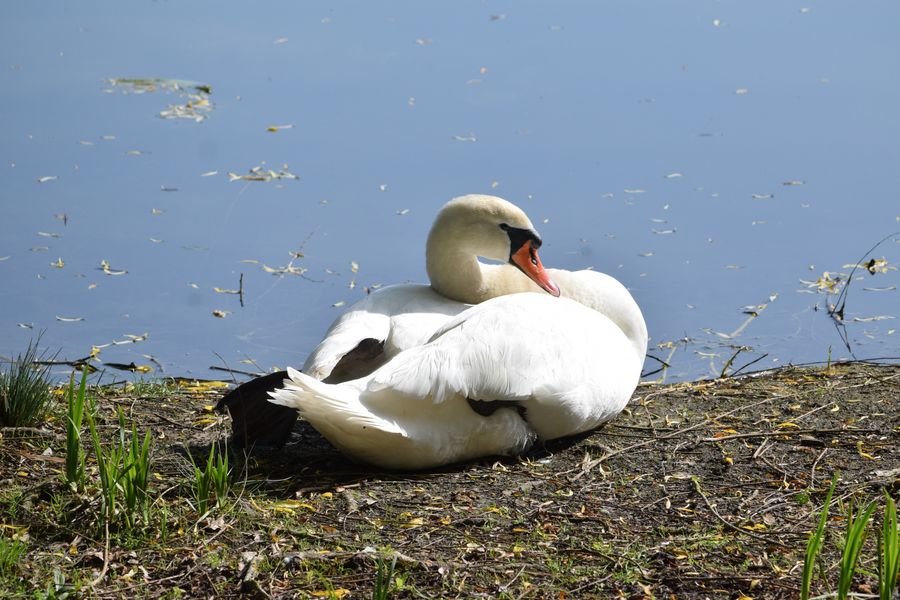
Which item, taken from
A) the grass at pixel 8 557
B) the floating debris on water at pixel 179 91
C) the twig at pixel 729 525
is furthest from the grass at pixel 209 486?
the floating debris on water at pixel 179 91

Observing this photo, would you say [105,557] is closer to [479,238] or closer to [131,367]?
[479,238]

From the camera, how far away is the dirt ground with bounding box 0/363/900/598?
4.11 meters

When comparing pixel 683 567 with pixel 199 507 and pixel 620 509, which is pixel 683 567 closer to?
pixel 620 509

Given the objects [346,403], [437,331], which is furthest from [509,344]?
[346,403]

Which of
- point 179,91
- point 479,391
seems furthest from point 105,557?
point 179,91

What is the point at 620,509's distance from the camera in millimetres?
4863

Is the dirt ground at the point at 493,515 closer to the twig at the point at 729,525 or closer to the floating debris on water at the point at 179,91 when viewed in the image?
the twig at the point at 729,525

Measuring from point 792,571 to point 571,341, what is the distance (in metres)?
1.66

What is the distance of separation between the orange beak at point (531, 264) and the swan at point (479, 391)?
28.5 inches

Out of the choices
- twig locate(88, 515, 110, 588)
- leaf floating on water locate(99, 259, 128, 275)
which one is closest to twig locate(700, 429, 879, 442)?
twig locate(88, 515, 110, 588)

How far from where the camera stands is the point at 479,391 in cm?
512

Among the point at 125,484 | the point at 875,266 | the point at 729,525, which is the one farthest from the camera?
the point at 875,266

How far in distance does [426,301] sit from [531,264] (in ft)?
2.20

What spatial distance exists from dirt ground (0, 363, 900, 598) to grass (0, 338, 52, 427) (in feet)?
0.42
